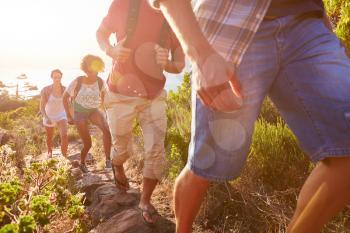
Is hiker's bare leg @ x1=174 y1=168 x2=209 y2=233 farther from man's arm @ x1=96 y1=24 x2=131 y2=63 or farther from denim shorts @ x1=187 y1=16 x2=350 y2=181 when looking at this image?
man's arm @ x1=96 y1=24 x2=131 y2=63

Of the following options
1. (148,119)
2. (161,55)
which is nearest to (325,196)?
(161,55)

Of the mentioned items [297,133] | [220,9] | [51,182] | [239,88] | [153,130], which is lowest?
[51,182]

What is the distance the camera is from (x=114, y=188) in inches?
199

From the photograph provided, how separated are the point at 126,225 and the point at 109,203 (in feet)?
2.88

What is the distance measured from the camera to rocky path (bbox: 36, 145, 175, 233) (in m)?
3.79

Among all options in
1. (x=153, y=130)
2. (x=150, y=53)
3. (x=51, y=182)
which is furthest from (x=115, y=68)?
(x=51, y=182)

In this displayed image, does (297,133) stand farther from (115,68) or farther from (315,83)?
(115,68)

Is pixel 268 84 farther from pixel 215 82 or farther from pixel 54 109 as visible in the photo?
pixel 54 109

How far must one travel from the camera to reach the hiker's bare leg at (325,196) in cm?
140

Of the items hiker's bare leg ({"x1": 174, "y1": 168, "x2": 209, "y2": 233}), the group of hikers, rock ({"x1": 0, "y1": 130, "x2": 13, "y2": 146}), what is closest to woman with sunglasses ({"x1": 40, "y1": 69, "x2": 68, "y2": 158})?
rock ({"x1": 0, "y1": 130, "x2": 13, "y2": 146})

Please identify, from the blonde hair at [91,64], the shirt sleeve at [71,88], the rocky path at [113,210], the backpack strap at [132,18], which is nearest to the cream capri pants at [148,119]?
the rocky path at [113,210]

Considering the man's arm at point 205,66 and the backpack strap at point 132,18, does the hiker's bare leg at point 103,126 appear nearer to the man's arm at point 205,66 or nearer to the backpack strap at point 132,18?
the backpack strap at point 132,18

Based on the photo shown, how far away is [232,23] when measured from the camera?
1624 millimetres

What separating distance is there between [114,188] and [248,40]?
3760 millimetres
